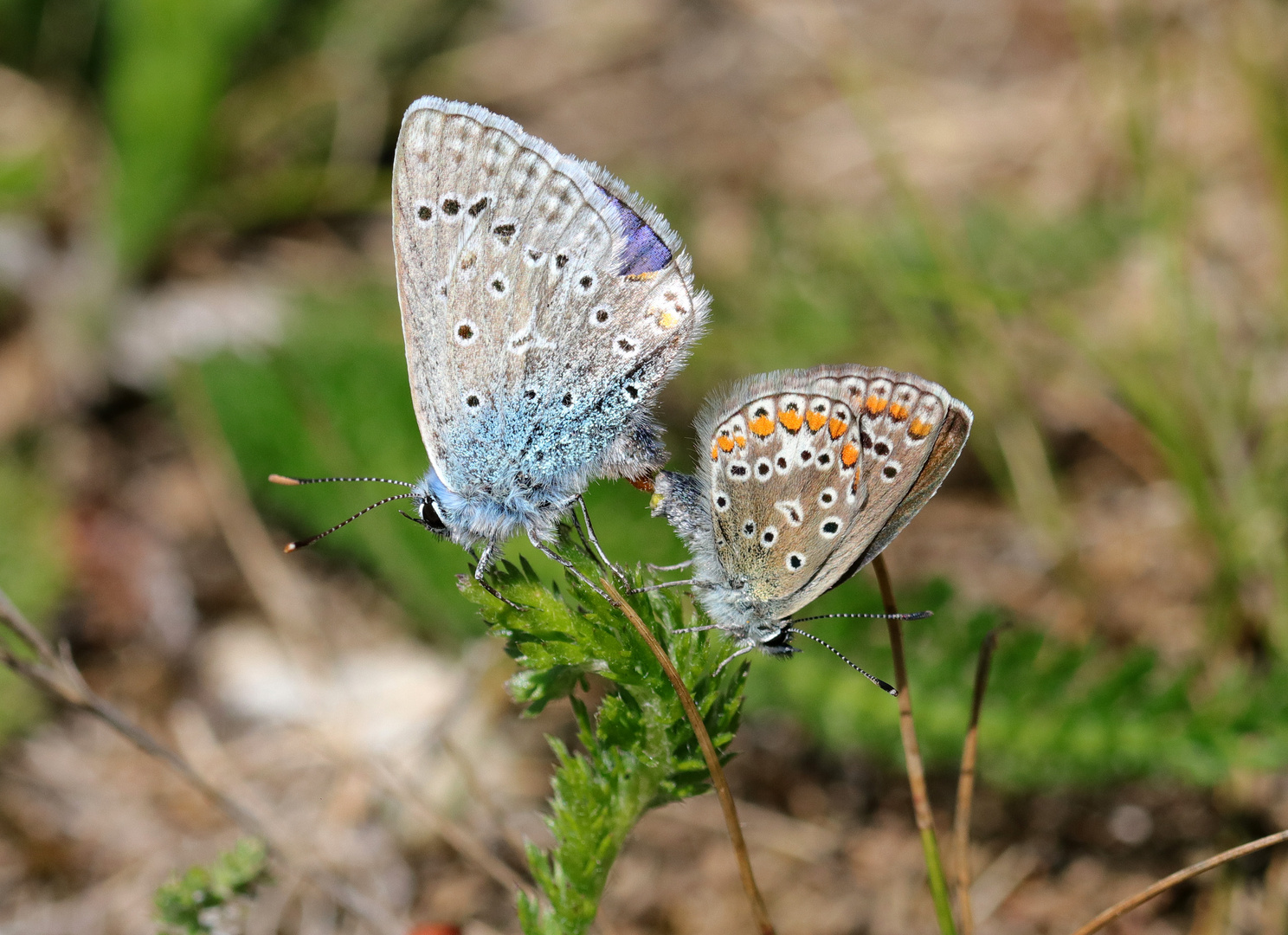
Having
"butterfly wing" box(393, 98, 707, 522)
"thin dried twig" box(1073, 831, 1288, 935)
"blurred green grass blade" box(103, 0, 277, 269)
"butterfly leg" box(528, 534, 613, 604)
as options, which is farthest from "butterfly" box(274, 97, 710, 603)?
"blurred green grass blade" box(103, 0, 277, 269)

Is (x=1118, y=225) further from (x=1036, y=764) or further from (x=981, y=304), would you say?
(x=1036, y=764)

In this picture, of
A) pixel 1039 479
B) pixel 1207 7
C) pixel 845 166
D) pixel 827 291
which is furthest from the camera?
pixel 845 166

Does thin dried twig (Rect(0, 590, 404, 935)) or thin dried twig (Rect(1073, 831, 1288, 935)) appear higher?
thin dried twig (Rect(0, 590, 404, 935))

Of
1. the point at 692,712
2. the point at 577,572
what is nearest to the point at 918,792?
the point at 692,712

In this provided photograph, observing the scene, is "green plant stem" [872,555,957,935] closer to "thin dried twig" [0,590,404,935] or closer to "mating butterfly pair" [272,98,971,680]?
"mating butterfly pair" [272,98,971,680]

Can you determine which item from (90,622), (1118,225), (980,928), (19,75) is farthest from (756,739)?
(19,75)

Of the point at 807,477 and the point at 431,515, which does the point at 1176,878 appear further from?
the point at 431,515
